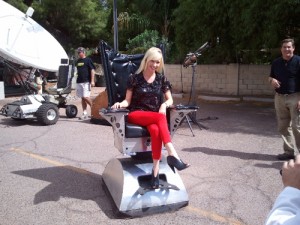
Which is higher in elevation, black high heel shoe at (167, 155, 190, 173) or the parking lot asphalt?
black high heel shoe at (167, 155, 190, 173)

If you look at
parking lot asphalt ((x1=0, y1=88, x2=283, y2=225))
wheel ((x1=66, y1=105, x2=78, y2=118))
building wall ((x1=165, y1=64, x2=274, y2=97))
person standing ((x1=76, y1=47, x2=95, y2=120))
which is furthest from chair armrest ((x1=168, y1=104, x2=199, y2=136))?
building wall ((x1=165, y1=64, x2=274, y2=97))

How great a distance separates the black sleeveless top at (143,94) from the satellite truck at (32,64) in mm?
4887

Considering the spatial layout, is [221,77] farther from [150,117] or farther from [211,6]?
[150,117]

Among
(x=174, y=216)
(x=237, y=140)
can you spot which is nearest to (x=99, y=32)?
(x=237, y=140)

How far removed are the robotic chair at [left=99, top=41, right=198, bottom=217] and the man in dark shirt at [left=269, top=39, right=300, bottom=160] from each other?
2167 mm

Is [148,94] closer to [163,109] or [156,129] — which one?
[163,109]

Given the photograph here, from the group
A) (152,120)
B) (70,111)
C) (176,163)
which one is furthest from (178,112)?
(70,111)

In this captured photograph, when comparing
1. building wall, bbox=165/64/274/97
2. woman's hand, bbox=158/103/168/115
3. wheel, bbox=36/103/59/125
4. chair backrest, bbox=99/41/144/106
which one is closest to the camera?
woman's hand, bbox=158/103/168/115

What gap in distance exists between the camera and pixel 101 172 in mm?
5242

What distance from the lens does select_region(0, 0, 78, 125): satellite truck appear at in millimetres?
8680

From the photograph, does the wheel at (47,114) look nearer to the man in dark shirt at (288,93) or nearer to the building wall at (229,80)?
the man in dark shirt at (288,93)

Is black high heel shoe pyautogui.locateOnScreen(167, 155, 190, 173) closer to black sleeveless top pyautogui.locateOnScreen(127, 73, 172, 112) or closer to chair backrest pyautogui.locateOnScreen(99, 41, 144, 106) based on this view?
black sleeveless top pyautogui.locateOnScreen(127, 73, 172, 112)


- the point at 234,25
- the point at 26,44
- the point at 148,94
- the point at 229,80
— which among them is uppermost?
the point at 234,25

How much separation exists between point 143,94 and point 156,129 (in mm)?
600
